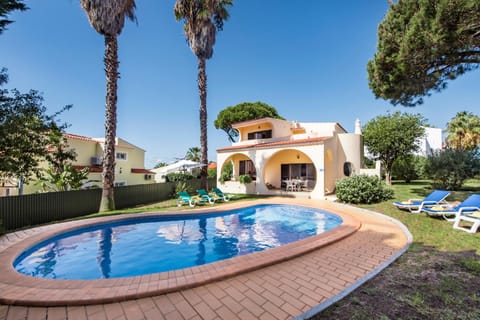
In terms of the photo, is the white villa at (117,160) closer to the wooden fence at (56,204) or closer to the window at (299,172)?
the wooden fence at (56,204)

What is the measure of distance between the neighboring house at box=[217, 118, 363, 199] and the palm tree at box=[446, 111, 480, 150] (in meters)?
21.4

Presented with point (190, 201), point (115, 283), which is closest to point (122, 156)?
point (190, 201)

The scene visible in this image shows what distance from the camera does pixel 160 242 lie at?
787 cm

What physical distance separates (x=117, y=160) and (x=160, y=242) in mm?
21339

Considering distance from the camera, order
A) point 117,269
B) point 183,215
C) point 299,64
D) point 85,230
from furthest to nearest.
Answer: point 299,64 → point 183,215 → point 85,230 → point 117,269

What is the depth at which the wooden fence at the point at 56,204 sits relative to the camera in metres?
9.30

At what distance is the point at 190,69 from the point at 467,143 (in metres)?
39.0

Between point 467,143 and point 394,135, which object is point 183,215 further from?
point 467,143

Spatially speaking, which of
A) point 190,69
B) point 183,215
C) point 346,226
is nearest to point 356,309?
point 346,226

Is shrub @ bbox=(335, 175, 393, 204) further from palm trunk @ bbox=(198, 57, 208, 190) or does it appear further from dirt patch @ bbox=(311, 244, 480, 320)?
palm trunk @ bbox=(198, 57, 208, 190)

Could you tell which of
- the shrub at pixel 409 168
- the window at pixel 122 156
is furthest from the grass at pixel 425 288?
the window at pixel 122 156

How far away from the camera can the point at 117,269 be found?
582 cm

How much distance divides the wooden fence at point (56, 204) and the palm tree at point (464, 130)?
41.5 metres

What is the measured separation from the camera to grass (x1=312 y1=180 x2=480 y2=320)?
2910 mm
